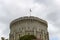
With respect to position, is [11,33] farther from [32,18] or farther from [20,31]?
[32,18]

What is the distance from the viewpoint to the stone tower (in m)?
45.0

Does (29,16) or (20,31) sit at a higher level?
(29,16)

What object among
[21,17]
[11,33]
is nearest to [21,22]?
[21,17]

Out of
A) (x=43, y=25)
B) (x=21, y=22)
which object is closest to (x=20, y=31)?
(x=21, y=22)

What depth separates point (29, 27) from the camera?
148 feet

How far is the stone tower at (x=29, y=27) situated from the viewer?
45.0 m

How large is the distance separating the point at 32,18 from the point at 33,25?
174 cm

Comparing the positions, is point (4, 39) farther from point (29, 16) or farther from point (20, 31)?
point (29, 16)

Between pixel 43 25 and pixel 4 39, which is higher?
pixel 43 25

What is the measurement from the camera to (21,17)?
150 ft

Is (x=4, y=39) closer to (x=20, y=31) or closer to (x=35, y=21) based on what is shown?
(x=20, y=31)

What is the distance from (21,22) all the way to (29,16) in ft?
8.24

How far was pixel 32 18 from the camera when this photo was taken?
148 ft

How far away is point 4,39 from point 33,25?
26.6 ft
